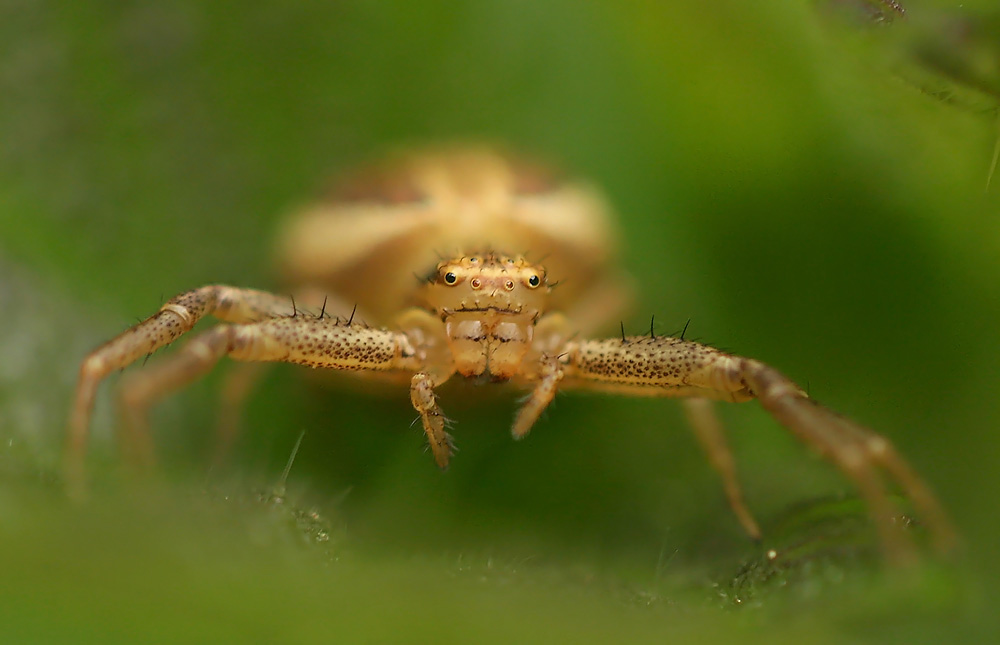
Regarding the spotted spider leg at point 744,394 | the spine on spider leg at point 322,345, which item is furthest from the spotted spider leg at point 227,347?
the spotted spider leg at point 744,394

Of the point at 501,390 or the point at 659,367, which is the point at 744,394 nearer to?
the point at 659,367

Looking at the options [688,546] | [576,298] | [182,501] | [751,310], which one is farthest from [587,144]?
[182,501]

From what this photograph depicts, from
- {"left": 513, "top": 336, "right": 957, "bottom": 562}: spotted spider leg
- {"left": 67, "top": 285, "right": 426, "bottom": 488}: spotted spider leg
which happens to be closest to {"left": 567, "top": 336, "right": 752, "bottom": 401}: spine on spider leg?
{"left": 513, "top": 336, "right": 957, "bottom": 562}: spotted spider leg

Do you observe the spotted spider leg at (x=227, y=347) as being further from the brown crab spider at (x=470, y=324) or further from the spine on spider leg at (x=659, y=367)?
the spine on spider leg at (x=659, y=367)

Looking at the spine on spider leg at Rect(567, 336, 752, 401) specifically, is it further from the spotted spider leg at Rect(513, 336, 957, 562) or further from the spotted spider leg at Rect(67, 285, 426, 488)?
the spotted spider leg at Rect(67, 285, 426, 488)

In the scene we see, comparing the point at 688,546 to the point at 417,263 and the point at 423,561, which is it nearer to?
the point at 423,561

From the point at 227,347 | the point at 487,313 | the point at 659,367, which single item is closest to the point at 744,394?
the point at 659,367

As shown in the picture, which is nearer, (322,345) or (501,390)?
(322,345)
